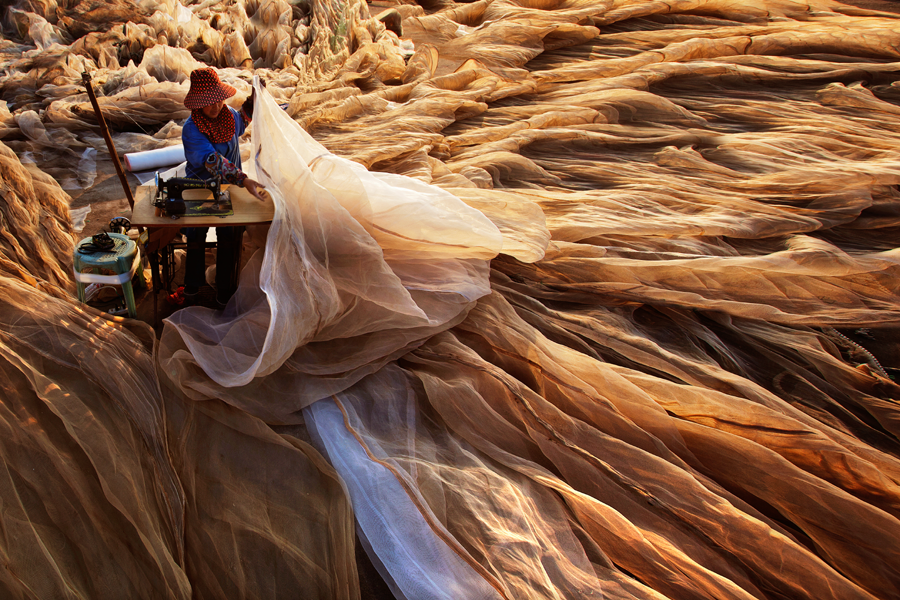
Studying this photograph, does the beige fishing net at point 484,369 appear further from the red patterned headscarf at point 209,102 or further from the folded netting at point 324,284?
the red patterned headscarf at point 209,102

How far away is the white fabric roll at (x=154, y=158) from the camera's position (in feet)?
12.8

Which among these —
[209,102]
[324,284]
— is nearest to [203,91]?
[209,102]

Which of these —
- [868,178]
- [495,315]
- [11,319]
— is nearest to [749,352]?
[495,315]

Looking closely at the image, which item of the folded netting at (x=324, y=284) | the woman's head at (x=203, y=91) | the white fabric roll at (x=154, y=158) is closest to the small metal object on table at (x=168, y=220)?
the folded netting at (x=324, y=284)

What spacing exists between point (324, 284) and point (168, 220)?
83 cm

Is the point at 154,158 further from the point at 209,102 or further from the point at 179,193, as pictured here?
the point at 179,193

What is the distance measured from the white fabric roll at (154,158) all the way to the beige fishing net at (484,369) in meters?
0.22

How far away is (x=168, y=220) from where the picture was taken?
97.0 inches

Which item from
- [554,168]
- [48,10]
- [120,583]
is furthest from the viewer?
[48,10]

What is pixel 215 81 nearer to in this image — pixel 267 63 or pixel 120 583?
pixel 120 583

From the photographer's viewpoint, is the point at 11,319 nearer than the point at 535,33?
Yes

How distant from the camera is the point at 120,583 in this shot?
59.5 inches

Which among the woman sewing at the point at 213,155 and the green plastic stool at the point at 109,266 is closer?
the green plastic stool at the point at 109,266

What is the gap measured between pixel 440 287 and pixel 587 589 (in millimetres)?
1386
